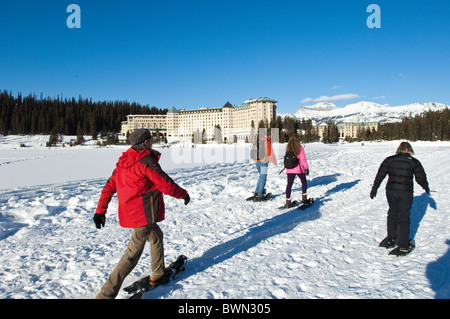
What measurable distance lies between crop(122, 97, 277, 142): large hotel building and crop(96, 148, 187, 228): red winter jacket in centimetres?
13440

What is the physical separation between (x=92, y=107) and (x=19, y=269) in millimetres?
163206

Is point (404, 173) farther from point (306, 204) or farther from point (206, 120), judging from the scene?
point (206, 120)

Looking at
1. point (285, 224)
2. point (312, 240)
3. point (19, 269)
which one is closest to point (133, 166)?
point (19, 269)

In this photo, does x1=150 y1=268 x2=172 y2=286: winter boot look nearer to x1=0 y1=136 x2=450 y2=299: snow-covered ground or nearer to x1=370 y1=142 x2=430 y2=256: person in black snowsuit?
x1=0 y1=136 x2=450 y2=299: snow-covered ground

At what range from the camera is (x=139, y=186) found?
117 inches

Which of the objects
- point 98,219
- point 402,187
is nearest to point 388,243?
point 402,187

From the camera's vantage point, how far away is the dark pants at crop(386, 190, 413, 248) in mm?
3986

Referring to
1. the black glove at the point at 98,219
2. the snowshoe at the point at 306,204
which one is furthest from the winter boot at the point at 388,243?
the black glove at the point at 98,219

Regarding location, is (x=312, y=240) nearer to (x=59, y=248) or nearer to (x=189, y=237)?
(x=189, y=237)

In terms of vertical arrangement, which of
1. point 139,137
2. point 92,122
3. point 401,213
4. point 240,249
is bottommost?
point 240,249

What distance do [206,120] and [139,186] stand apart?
15412 cm

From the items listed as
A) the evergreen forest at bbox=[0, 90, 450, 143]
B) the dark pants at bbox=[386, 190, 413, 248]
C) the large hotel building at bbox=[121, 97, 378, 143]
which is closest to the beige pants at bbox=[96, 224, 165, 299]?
the dark pants at bbox=[386, 190, 413, 248]

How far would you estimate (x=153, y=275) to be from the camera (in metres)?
3.22

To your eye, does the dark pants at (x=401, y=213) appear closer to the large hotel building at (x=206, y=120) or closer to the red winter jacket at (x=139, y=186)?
the red winter jacket at (x=139, y=186)
